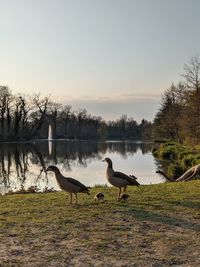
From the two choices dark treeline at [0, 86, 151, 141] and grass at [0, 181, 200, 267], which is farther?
dark treeline at [0, 86, 151, 141]

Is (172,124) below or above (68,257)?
above

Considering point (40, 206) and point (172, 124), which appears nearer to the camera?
point (40, 206)

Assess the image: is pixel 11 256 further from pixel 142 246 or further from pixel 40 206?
pixel 40 206

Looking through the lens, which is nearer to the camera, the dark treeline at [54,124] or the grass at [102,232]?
the grass at [102,232]

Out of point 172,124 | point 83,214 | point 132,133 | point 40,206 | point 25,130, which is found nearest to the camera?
point 83,214

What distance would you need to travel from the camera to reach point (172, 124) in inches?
3159

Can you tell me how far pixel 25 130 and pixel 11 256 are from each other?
342 ft

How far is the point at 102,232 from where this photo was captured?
923 centimetres

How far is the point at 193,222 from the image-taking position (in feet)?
33.6

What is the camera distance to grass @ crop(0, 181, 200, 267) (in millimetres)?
A: 7410

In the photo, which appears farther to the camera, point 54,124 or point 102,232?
point 54,124

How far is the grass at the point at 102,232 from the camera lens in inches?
292

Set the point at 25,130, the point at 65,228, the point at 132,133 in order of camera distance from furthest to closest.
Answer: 1. the point at 132,133
2. the point at 25,130
3. the point at 65,228

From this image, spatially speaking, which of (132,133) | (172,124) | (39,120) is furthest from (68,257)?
(132,133)
